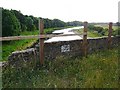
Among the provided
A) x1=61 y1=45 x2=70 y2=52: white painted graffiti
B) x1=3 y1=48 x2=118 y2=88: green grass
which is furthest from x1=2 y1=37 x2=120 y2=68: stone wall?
x1=3 y1=48 x2=118 y2=88: green grass

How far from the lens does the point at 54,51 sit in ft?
31.0

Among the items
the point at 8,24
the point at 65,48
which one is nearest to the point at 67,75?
the point at 65,48

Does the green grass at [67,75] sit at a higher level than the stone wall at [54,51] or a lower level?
lower

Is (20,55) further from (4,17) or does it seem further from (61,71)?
(4,17)

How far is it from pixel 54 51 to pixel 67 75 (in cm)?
191

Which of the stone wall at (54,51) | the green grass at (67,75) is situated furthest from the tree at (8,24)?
the green grass at (67,75)

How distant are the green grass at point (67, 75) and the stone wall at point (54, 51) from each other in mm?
267

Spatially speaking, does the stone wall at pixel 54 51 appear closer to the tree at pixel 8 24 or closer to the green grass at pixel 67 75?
the green grass at pixel 67 75

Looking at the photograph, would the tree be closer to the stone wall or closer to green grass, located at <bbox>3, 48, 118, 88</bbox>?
the stone wall

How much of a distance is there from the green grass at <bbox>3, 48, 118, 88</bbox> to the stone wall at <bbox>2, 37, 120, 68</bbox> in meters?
0.27

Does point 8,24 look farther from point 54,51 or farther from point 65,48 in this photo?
point 54,51

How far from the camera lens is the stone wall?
7891 mm

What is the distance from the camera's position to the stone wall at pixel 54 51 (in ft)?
25.9

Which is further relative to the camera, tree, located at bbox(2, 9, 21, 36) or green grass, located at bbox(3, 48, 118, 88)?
tree, located at bbox(2, 9, 21, 36)
